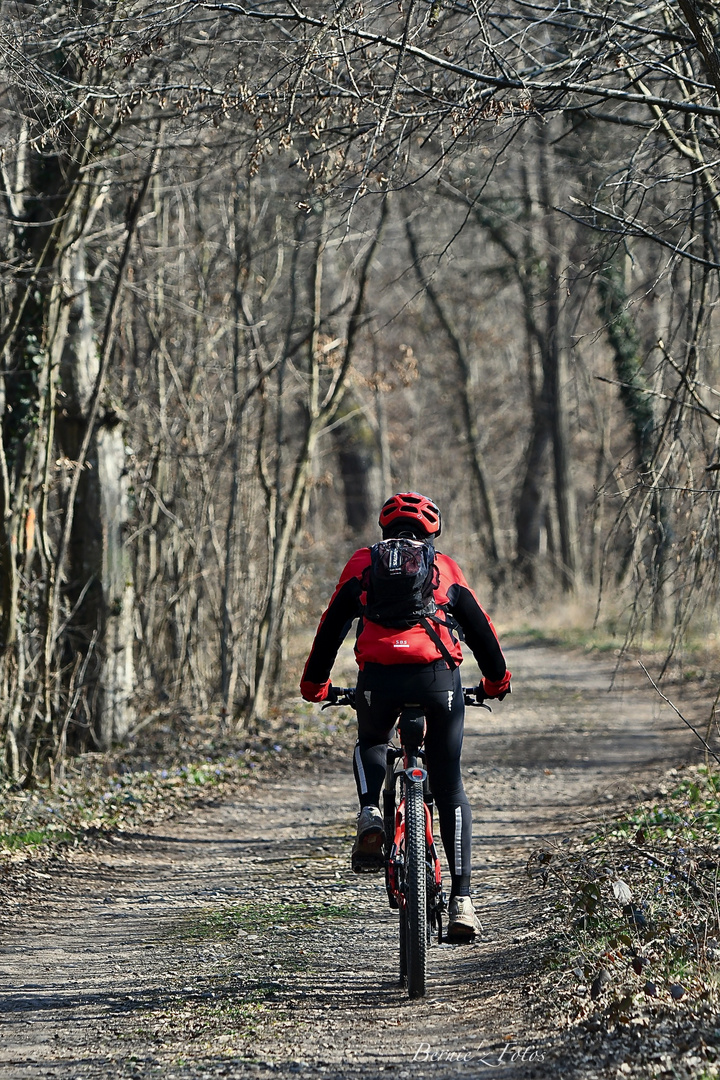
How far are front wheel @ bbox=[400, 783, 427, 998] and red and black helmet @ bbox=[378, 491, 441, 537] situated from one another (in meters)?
1.14

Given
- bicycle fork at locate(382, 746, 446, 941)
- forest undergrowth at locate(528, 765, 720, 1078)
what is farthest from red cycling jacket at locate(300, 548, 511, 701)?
forest undergrowth at locate(528, 765, 720, 1078)

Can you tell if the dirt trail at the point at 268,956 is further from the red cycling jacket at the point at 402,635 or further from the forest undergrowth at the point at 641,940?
the red cycling jacket at the point at 402,635

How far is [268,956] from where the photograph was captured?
5.61m

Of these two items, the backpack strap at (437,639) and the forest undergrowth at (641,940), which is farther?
the backpack strap at (437,639)

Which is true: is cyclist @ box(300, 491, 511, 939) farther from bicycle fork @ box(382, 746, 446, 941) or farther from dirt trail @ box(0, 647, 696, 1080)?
dirt trail @ box(0, 647, 696, 1080)

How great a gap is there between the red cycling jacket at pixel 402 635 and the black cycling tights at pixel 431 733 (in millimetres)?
70

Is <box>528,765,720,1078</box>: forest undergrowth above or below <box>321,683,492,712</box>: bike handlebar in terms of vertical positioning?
below

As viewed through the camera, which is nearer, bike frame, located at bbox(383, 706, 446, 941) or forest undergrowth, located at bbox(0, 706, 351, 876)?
bike frame, located at bbox(383, 706, 446, 941)

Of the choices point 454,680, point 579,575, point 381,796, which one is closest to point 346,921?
point 381,796

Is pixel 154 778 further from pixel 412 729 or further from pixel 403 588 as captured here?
pixel 403 588

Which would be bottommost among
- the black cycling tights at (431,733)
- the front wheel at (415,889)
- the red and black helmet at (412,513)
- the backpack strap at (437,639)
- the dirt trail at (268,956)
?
the dirt trail at (268,956)

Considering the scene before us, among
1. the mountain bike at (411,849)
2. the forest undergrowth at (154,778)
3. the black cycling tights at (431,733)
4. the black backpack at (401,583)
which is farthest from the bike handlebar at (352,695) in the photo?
the forest undergrowth at (154,778)

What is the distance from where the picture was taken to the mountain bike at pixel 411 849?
4641 millimetres

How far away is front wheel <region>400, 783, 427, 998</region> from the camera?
4.62 metres
